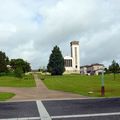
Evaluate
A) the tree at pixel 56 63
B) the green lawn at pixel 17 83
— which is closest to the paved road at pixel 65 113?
the green lawn at pixel 17 83

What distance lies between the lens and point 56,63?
477ft

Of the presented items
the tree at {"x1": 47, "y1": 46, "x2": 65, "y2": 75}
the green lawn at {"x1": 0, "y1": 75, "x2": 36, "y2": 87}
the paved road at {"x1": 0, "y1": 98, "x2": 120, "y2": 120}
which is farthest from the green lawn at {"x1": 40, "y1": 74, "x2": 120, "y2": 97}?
the tree at {"x1": 47, "y1": 46, "x2": 65, "y2": 75}

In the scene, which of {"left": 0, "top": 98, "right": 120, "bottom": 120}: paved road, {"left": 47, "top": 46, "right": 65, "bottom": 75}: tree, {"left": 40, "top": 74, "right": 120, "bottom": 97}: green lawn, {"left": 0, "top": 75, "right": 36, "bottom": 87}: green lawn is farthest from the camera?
{"left": 47, "top": 46, "right": 65, "bottom": 75}: tree

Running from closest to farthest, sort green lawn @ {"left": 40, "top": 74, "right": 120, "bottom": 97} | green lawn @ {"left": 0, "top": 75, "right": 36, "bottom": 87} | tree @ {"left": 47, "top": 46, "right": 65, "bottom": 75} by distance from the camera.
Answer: green lawn @ {"left": 40, "top": 74, "right": 120, "bottom": 97} → green lawn @ {"left": 0, "top": 75, "right": 36, "bottom": 87} → tree @ {"left": 47, "top": 46, "right": 65, "bottom": 75}

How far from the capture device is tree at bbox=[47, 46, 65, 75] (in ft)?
475

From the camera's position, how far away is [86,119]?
1508cm

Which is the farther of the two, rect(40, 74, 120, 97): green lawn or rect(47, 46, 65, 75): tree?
rect(47, 46, 65, 75): tree

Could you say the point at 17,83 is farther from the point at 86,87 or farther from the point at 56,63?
the point at 56,63

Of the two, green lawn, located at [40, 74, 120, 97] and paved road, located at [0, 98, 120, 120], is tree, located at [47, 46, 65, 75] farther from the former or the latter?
paved road, located at [0, 98, 120, 120]

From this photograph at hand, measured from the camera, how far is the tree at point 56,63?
145 meters

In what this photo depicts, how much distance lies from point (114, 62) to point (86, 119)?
7929 cm

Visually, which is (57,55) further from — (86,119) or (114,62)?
(86,119)

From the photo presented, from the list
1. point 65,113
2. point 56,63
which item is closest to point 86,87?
point 65,113

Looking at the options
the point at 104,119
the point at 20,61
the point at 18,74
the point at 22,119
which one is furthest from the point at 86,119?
the point at 20,61
